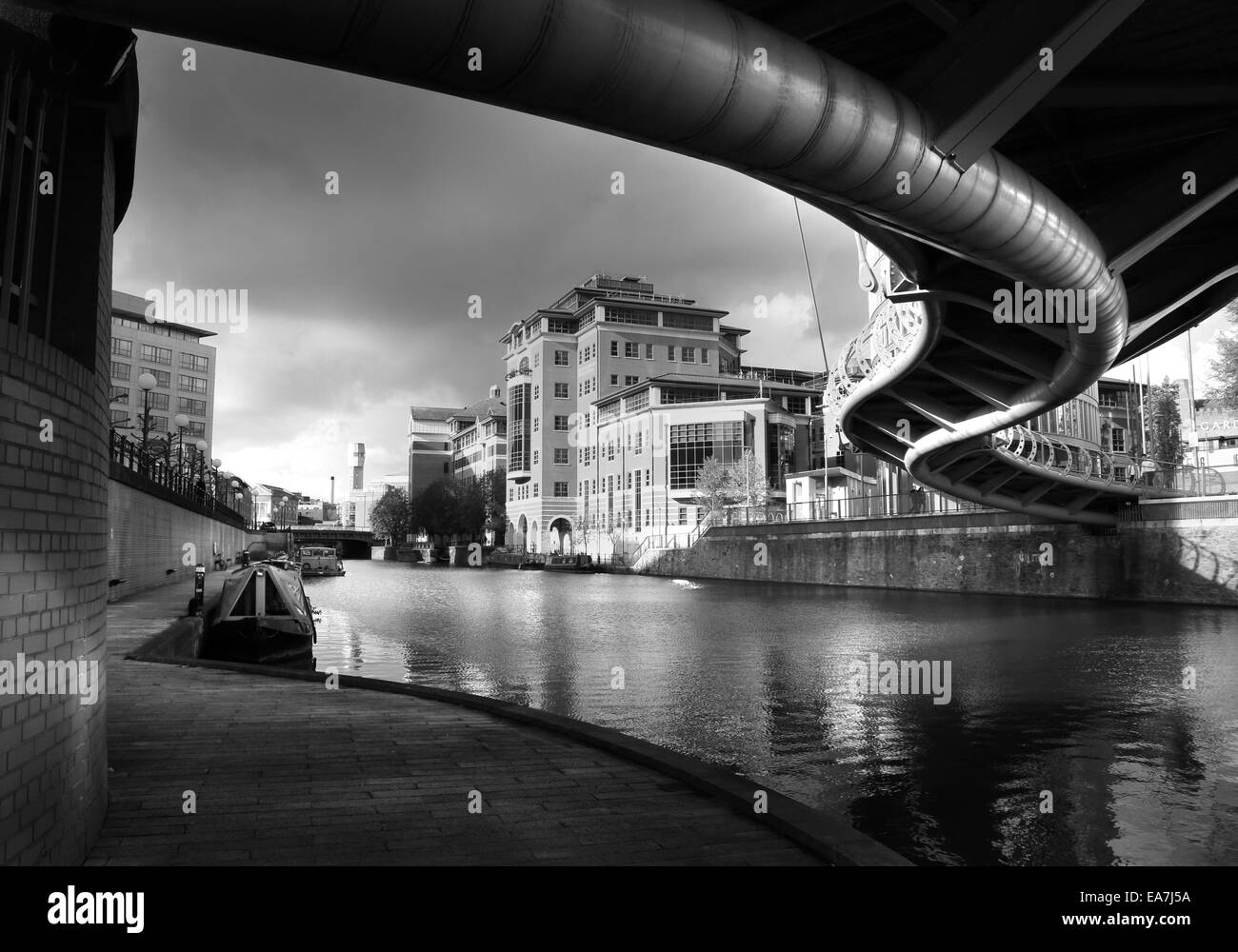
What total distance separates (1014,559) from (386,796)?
125 ft

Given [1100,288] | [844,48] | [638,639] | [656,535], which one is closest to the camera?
[844,48]

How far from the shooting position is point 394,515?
134m

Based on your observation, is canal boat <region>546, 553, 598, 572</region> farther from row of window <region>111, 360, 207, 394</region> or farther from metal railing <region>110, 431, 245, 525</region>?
row of window <region>111, 360, 207, 394</region>

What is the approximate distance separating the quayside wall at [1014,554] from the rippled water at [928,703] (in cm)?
242

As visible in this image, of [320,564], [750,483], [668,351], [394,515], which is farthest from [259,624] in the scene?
[394,515]

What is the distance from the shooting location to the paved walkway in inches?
196

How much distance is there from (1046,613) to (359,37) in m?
30.9

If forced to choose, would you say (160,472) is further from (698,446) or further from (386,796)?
(698,446)

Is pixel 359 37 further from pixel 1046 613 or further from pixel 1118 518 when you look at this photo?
pixel 1118 518

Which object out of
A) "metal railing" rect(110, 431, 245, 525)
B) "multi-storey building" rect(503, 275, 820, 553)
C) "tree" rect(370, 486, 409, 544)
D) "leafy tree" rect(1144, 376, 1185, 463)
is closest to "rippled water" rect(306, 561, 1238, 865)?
"metal railing" rect(110, 431, 245, 525)

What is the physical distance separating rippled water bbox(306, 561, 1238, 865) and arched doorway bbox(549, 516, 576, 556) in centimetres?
6020

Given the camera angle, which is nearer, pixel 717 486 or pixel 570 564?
pixel 717 486

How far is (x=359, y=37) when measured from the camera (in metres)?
4.16
